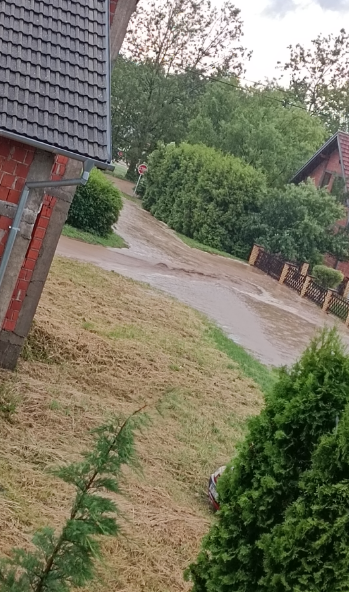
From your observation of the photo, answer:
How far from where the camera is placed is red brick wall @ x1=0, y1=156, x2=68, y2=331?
9.75 metres

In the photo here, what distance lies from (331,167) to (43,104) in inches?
1450

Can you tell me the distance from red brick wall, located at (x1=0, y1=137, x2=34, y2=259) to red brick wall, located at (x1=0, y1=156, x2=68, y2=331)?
188 centimetres

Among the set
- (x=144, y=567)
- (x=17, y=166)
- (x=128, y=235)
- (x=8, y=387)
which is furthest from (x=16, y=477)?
(x=128, y=235)

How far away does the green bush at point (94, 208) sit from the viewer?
964 inches

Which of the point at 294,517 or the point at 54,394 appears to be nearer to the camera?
the point at 294,517

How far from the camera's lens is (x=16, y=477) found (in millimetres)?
7211

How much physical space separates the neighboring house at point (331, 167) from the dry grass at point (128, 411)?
79.4ft

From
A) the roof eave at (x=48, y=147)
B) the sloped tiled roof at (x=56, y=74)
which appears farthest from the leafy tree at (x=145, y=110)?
the roof eave at (x=48, y=147)

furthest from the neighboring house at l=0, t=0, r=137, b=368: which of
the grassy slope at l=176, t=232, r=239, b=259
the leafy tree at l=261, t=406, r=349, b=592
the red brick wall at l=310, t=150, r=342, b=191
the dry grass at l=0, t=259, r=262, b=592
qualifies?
the red brick wall at l=310, t=150, r=342, b=191

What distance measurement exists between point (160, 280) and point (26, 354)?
10.8m

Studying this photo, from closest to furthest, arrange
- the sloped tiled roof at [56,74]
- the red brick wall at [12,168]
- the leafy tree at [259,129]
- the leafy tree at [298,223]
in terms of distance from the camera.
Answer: the sloped tiled roof at [56,74] < the red brick wall at [12,168] < the leafy tree at [298,223] < the leafy tree at [259,129]

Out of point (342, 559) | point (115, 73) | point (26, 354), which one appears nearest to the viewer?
point (342, 559)

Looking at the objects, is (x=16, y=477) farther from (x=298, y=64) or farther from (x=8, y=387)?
→ (x=298, y=64)

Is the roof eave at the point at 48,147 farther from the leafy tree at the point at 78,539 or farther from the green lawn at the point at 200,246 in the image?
the green lawn at the point at 200,246
